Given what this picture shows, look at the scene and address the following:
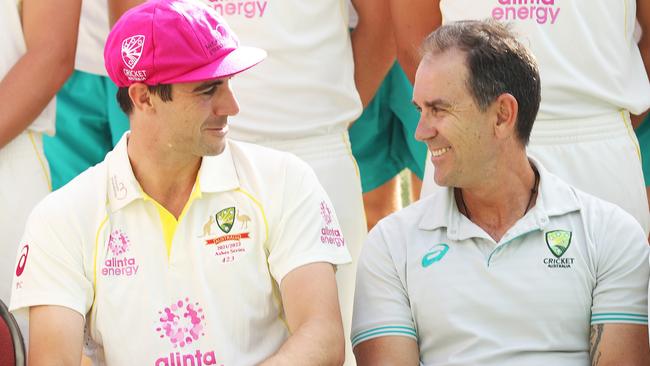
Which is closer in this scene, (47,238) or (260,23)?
(47,238)

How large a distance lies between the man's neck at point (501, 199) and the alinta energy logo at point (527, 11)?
72 centimetres

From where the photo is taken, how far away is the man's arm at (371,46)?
513cm

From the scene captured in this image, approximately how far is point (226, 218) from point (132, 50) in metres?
0.58

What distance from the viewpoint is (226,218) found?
13.3 feet

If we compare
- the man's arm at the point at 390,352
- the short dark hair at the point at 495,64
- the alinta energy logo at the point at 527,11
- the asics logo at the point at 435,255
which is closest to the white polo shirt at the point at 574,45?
the alinta energy logo at the point at 527,11

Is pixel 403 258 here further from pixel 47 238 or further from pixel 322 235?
pixel 47 238

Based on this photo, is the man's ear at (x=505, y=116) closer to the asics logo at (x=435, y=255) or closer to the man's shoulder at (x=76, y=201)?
the asics logo at (x=435, y=255)

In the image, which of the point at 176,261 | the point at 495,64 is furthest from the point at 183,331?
the point at 495,64

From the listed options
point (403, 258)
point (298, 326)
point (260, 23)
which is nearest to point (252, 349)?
point (298, 326)

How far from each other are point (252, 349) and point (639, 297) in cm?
115

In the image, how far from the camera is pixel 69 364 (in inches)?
152

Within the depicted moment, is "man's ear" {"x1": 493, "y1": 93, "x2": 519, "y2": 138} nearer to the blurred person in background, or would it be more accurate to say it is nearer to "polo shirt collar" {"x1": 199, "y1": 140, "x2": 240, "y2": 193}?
"polo shirt collar" {"x1": 199, "y1": 140, "x2": 240, "y2": 193}

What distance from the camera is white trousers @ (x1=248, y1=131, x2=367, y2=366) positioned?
4895 mm

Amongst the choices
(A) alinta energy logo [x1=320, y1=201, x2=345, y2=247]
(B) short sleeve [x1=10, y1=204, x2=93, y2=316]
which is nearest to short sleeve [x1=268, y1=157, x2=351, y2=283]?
(A) alinta energy logo [x1=320, y1=201, x2=345, y2=247]
